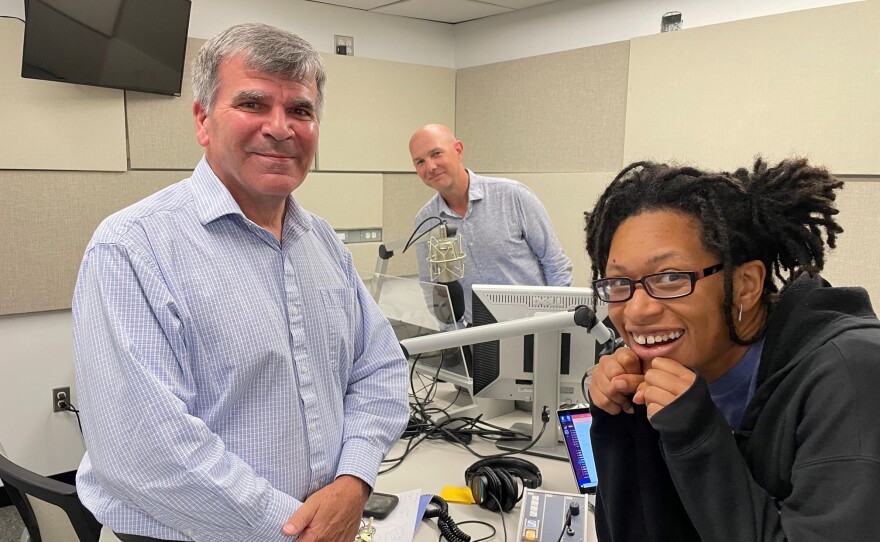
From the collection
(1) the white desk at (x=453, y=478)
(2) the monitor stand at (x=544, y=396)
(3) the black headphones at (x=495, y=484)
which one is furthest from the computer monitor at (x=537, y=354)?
(3) the black headphones at (x=495, y=484)

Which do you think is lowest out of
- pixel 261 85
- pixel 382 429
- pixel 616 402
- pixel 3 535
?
pixel 3 535

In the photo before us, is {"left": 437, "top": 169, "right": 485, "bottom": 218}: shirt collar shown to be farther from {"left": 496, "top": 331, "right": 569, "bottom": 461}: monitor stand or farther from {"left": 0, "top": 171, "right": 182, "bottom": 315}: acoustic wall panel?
{"left": 0, "top": 171, "right": 182, "bottom": 315}: acoustic wall panel

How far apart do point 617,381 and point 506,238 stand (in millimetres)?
1916

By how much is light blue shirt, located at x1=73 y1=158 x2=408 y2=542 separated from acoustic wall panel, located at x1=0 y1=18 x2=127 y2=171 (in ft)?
6.94

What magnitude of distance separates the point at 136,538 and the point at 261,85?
34.0 inches

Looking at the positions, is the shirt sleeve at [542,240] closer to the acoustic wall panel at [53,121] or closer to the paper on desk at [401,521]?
the paper on desk at [401,521]

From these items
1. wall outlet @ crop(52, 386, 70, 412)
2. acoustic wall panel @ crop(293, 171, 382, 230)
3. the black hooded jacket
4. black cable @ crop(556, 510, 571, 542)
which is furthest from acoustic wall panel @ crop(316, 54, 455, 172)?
the black hooded jacket

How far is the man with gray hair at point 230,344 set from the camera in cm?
104

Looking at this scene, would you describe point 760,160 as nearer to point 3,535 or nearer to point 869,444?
point 869,444

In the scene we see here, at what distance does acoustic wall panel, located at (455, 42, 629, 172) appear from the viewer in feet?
11.6

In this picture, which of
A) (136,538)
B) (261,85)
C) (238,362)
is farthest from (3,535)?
(261,85)

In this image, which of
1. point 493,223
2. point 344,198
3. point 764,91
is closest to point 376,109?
point 344,198

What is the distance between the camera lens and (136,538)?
112 cm

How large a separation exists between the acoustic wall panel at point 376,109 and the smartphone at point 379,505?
8.72 feet
